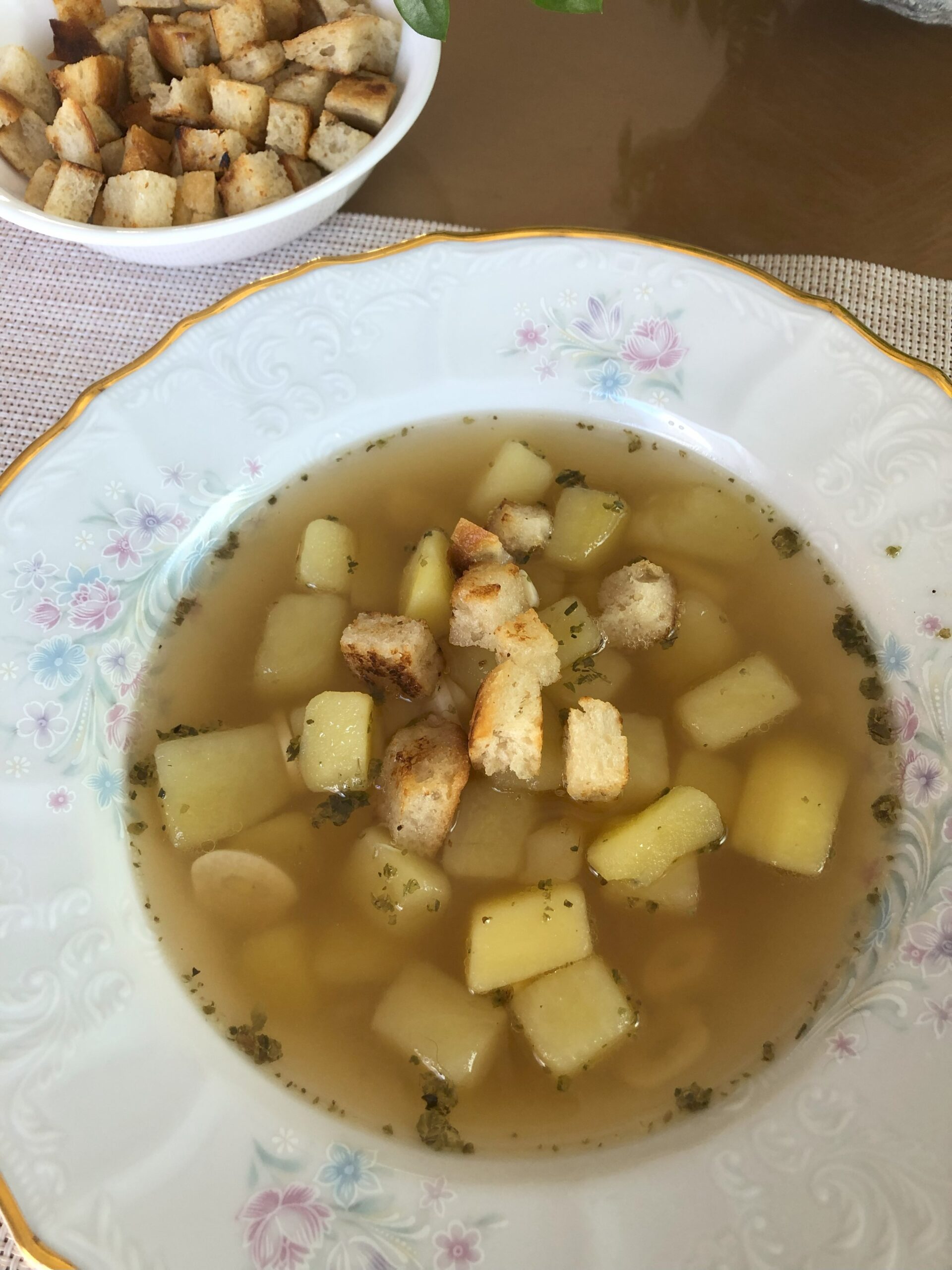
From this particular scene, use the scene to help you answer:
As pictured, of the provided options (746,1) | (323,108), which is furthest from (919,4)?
(323,108)

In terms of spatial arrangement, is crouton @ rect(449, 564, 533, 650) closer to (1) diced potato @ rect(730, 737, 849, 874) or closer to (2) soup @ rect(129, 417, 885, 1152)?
(2) soup @ rect(129, 417, 885, 1152)

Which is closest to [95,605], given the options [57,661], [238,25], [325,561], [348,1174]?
[57,661]

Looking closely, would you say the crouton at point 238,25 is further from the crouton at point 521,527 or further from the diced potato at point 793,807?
the diced potato at point 793,807

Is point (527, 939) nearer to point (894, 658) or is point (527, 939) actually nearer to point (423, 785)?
point (423, 785)

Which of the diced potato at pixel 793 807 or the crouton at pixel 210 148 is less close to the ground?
the crouton at pixel 210 148

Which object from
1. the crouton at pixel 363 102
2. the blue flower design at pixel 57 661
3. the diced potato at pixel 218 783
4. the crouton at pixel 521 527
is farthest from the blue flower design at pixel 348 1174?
the crouton at pixel 363 102

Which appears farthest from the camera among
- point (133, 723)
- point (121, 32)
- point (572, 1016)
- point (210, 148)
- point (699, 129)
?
point (699, 129)
